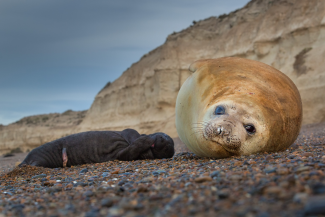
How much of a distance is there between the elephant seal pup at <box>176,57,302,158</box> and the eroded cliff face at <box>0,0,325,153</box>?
393 inches

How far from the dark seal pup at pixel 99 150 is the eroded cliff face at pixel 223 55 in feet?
33.0

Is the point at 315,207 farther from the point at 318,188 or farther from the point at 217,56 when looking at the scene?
the point at 217,56

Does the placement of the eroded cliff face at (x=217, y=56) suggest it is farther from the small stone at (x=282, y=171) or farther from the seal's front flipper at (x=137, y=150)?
the small stone at (x=282, y=171)

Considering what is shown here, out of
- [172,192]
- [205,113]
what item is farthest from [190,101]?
[172,192]

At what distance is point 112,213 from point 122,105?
24527 mm

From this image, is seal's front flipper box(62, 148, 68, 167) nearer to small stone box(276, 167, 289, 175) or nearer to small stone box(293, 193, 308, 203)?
small stone box(276, 167, 289, 175)

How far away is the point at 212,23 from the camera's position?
2367cm

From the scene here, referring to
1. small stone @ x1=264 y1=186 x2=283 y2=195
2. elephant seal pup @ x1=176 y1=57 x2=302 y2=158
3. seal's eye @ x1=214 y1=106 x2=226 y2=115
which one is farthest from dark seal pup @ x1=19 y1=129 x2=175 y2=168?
→ small stone @ x1=264 y1=186 x2=283 y2=195

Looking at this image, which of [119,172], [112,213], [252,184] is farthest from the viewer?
[119,172]

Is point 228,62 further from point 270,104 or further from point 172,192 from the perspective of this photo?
point 172,192

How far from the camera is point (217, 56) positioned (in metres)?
20.1

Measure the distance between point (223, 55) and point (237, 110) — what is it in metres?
15.8

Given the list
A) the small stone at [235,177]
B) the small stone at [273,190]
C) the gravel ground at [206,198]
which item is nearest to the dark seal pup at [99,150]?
the gravel ground at [206,198]

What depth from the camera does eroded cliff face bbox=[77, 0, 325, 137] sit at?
603 inches
